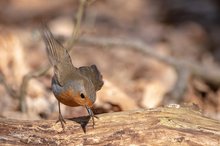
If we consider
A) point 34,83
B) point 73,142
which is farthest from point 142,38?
point 73,142

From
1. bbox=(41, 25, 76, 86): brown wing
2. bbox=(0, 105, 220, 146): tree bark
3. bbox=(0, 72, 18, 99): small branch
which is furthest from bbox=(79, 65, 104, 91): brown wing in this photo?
bbox=(0, 72, 18, 99): small branch

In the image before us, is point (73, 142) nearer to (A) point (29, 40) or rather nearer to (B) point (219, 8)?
(A) point (29, 40)

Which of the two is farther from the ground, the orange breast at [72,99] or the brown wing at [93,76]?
the brown wing at [93,76]

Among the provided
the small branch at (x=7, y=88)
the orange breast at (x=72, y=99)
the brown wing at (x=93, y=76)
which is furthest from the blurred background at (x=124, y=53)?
the orange breast at (x=72, y=99)

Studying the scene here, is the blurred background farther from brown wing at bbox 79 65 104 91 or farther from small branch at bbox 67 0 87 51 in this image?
brown wing at bbox 79 65 104 91

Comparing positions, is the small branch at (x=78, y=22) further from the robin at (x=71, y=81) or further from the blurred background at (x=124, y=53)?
the robin at (x=71, y=81)

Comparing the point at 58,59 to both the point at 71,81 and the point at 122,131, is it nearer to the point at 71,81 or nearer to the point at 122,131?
the point at 71,81
